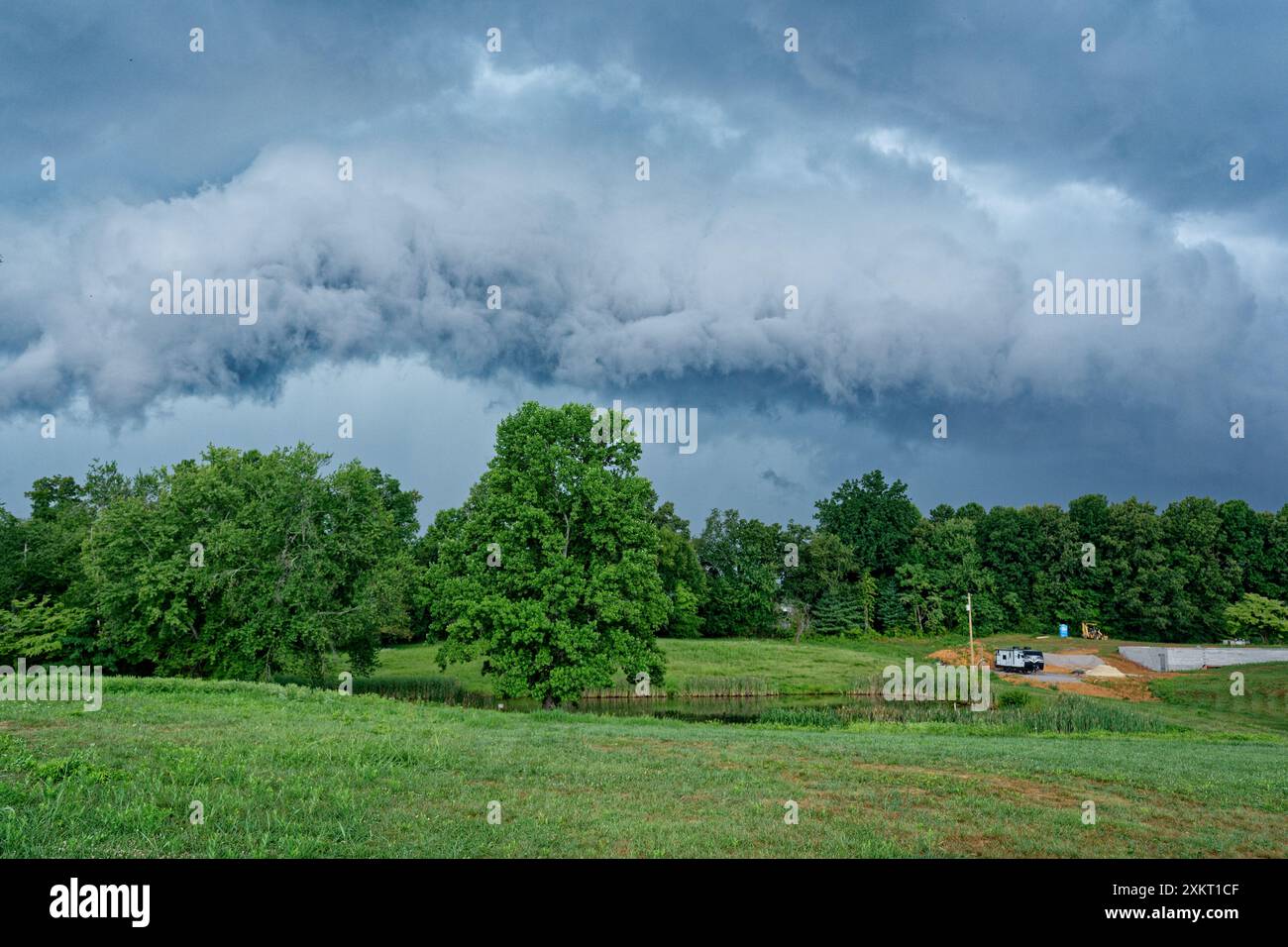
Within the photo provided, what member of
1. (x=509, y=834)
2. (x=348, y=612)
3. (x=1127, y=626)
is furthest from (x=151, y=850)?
(x=1127, y=626)

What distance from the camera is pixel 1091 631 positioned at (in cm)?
8862

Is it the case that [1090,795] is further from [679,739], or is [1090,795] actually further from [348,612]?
[348,612]

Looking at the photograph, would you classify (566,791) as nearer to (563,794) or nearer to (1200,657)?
(563,794)

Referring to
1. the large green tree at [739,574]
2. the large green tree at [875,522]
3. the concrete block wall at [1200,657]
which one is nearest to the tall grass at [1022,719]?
the concrete block wall at [1200,657]

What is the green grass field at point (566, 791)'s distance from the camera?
8.85 metres

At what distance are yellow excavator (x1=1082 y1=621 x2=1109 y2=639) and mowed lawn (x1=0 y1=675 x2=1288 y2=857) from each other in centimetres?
7635

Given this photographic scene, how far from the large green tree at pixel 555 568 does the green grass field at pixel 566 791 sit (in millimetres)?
12521

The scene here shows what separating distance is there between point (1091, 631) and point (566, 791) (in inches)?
3702

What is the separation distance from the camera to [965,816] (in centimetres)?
1076

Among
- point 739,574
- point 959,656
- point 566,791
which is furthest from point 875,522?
point 566,791

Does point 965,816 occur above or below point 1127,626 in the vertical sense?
above

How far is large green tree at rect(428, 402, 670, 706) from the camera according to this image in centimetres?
3322
